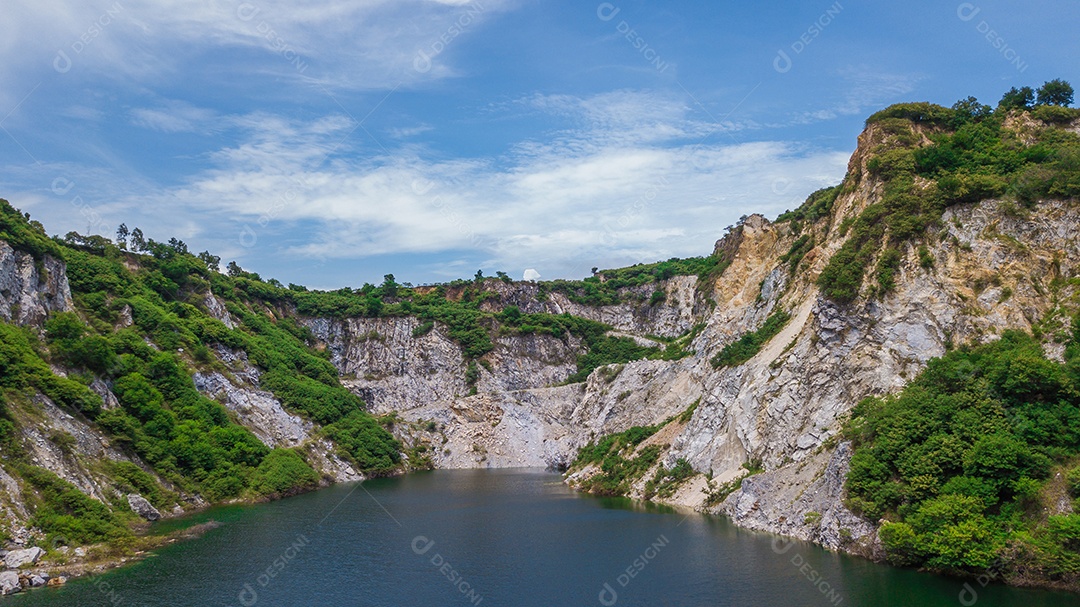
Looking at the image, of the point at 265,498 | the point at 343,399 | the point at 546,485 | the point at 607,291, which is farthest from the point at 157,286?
the point at 607,291

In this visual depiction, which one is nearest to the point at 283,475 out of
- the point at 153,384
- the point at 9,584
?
the point at 153,384

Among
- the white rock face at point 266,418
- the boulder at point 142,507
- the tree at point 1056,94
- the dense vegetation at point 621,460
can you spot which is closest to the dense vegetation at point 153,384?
the boulder at point 142,507

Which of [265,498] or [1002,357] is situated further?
[265,498]

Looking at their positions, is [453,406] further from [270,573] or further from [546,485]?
[270,573]

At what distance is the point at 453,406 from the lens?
106 m

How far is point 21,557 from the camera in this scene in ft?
114

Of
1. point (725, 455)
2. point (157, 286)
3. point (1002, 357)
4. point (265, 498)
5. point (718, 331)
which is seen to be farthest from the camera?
point (157, 286)

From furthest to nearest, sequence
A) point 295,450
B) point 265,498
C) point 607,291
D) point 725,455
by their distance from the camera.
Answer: point 607,291, point 295,450, point 265,498, point 725,455

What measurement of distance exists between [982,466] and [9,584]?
44232 millimetres

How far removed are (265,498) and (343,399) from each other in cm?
3132

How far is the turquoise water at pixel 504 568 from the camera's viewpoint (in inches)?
1217

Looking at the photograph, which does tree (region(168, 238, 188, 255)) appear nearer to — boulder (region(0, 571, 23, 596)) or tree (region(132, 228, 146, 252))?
tree (region(132, 228, 146, 252))

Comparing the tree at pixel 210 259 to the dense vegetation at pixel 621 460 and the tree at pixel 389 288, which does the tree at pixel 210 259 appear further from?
the dense vegetation at pixel 621 460

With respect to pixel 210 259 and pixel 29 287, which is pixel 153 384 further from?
pixel 210 259
